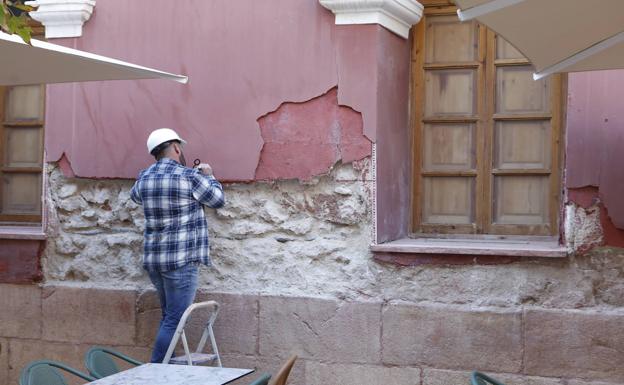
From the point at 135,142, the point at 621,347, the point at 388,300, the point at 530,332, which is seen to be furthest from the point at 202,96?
the point at 621,347

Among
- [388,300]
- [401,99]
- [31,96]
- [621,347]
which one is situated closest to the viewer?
[621,347]

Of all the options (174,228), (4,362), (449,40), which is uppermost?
(449,40)

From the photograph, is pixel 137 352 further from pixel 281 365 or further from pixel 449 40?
pixel 449 40

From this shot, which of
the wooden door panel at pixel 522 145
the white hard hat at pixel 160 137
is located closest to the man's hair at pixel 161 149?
the white hard hat at pixel 160 137

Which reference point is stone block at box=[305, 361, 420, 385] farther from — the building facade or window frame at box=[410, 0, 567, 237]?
window frame at box=[410, 0, 567, 237]

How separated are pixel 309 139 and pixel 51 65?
69.8 inches

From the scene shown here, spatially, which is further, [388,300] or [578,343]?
[388,300]

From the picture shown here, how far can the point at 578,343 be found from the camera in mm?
5902

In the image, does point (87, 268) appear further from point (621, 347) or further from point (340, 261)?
point (621, 347)

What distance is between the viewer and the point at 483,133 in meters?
6.70

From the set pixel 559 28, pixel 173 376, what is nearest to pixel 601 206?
pixel 559 28

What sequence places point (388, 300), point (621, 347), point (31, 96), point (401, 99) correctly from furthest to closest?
point (31, 96) < point (401, 99) < point (388, 300) < point (621, 347)

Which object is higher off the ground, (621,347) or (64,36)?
(64,36)

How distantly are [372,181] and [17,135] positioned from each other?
3.09 meters
